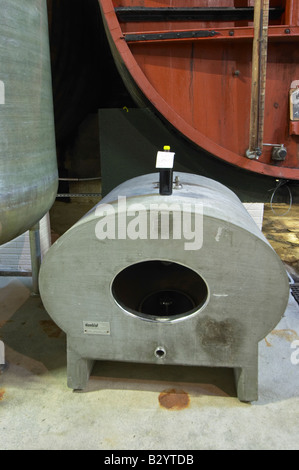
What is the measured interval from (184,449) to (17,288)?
1891 millimetres

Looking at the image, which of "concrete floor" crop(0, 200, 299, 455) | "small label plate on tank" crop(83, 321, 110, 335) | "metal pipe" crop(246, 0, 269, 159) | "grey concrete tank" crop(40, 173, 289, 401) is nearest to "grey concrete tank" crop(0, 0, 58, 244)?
"grey concrete tank" crop(40, 173, 289, 401)

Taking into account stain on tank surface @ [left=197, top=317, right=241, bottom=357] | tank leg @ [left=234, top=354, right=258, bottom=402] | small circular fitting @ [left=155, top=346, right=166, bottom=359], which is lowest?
tank leg @ [left=234, top=354, right=258, bottom=402]

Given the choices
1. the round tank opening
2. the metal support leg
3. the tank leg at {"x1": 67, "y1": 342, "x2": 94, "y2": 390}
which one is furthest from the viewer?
the metal support leg

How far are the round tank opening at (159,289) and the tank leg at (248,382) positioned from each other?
529 mm

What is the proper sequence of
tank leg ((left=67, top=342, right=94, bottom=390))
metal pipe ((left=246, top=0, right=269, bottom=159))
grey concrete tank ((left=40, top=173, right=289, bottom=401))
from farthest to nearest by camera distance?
metal pipe ((left=246, top=0, right=269, bottom=159)) < tank leg ((left=67, top=342, right=94, bottom=390)) < grey concrete tank ((left=40, top=173, right=289, bottom=401))

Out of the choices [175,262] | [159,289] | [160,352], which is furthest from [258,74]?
[160,352]

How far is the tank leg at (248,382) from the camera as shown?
156cm

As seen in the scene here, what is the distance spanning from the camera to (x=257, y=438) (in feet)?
4.58

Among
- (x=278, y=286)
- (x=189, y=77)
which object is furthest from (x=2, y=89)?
(x=278, y=286)

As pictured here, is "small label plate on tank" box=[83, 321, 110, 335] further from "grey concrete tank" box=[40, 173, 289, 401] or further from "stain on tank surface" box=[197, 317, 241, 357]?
"stain on tank surface" box=[197, 317, 241, 357]

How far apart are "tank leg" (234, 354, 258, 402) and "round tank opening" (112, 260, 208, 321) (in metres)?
0.53

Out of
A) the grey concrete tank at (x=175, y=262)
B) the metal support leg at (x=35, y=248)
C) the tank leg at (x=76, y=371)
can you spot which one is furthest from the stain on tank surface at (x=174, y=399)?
the metal support leg at (x=35, y=248)

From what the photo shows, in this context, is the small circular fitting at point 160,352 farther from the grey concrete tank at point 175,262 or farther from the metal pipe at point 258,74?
the metal pipe at point 258,74

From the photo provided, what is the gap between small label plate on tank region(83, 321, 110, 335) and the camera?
1561mm
